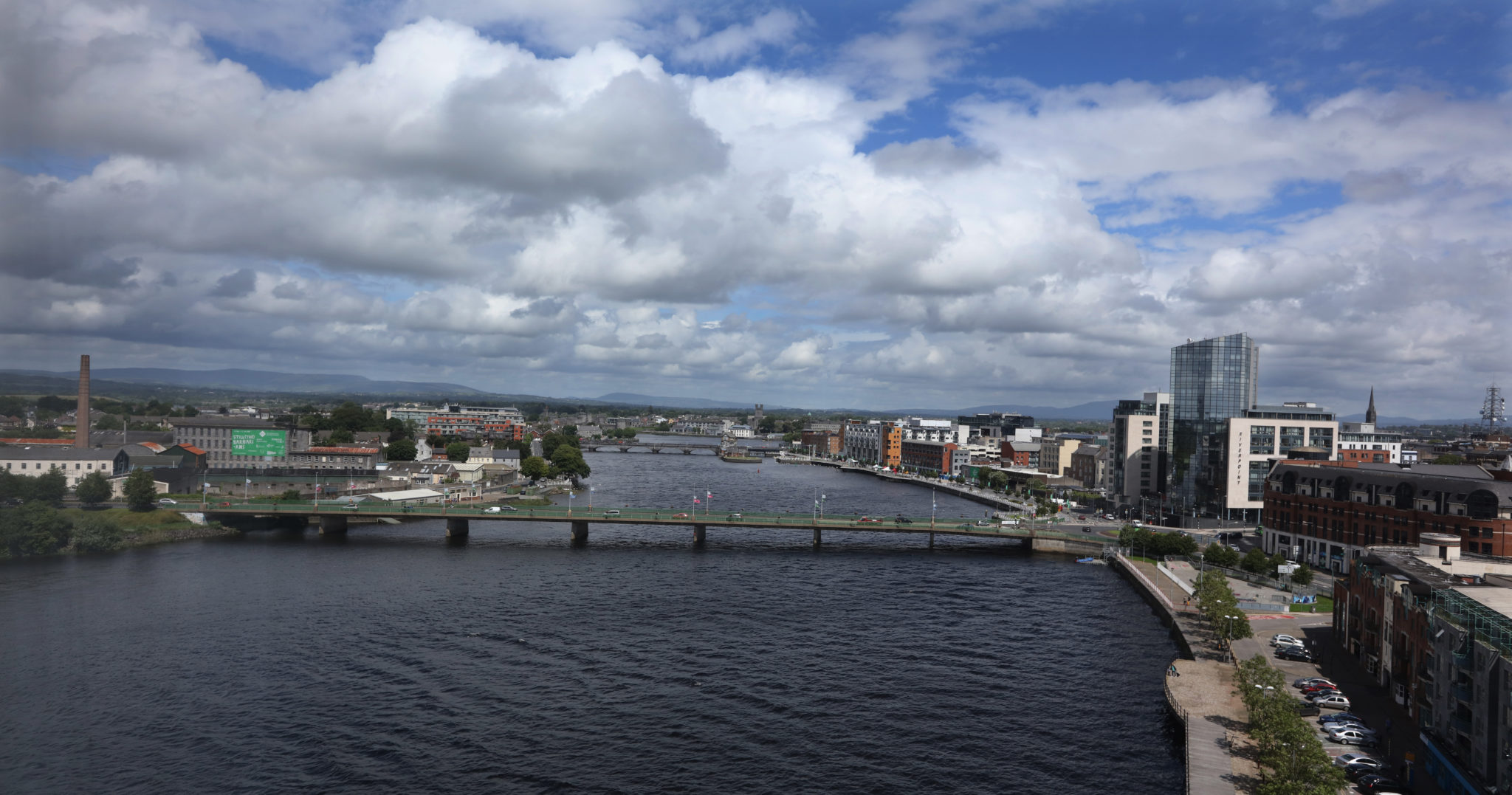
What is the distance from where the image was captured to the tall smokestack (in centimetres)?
7681

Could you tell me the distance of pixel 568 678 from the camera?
36.8 meters

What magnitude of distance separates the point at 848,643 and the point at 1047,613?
15504 millimetres

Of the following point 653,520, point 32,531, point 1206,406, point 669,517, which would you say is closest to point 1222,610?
→ point 653,520

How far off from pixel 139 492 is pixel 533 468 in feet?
166

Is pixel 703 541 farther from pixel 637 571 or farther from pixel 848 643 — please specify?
pixel 848 643

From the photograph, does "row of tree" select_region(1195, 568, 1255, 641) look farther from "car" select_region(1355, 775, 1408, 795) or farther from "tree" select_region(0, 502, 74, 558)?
"tree" select_region(0, 502, 74, 558)

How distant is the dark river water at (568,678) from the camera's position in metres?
28.3

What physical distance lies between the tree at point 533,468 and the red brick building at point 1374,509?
3450 inches

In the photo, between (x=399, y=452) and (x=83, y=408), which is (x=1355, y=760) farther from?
(x=399, y=452)

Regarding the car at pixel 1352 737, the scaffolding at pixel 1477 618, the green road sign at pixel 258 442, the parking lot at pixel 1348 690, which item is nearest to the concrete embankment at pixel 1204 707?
the parking lot at pixel 1348 690

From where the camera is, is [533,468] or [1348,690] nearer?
[1348,690]

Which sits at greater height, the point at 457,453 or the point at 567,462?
the point at 457,453

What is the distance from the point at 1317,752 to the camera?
2414 cm

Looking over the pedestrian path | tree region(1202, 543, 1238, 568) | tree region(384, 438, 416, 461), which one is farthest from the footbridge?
tree region(384, 438, 416, 461)
